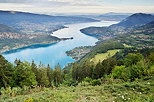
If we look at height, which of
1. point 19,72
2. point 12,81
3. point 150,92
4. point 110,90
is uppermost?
point 150,92

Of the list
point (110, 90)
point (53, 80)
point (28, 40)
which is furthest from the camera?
point (28, 40)

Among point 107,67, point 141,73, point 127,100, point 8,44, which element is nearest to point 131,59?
point 107,67

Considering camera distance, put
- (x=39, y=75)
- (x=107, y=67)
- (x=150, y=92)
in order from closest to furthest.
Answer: (x=150, y=92) → (x=39, y=75) → (x=107, y=67)

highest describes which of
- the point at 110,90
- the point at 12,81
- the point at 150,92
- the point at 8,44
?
the point at 150,92

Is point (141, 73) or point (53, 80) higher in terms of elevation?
point (141, 73)

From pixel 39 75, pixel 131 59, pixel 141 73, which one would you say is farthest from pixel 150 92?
pixel 39 75

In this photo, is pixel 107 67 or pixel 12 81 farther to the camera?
pixel 107 67

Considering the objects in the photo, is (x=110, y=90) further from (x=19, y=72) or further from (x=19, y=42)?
(x=19, y=42)

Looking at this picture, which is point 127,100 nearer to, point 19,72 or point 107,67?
point 19,72

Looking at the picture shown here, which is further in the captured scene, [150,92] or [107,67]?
[107,67]
